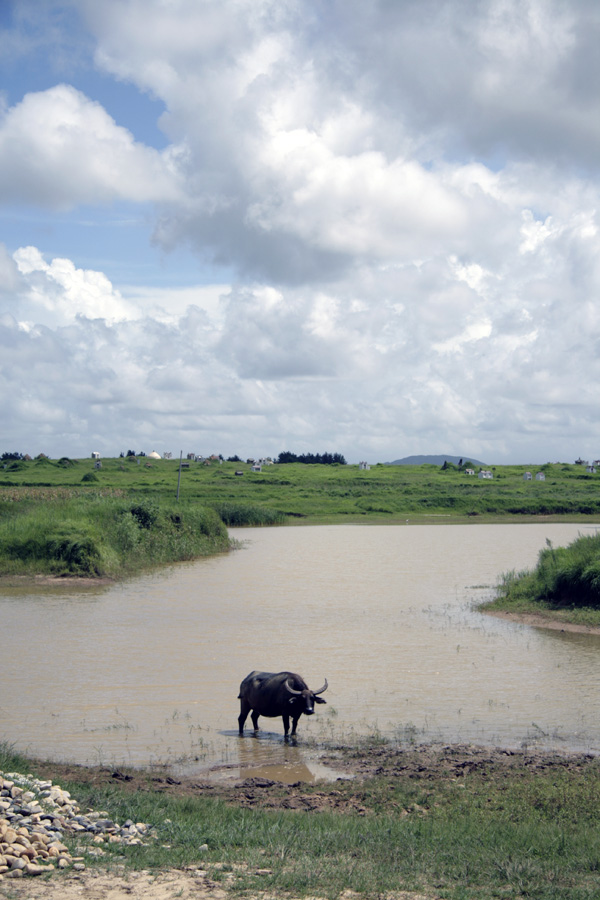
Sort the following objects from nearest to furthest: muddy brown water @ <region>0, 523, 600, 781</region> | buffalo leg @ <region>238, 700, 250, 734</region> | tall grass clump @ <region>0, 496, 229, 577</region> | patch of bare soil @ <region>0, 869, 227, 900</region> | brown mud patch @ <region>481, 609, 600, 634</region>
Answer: patch of bare soil @ <region>0, 869, 227, 900</region>
muddy brown water @ <region>0, 523, 600, 781</region>
buffalo leg @ <region>238, 700, 250, 734</region>
brown mud patch @ <region>481, 609, 600, 634</region>
tall grass clump @ <region>0, 496, 229, 577</region>

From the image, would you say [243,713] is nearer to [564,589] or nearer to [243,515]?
[564,589]

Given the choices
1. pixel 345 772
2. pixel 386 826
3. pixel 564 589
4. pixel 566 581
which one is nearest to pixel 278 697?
pixel 345 772

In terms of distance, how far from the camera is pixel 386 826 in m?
7.37

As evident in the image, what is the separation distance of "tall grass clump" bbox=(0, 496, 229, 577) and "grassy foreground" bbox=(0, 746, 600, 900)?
18111mm

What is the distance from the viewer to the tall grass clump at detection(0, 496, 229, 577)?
26938 millimetres

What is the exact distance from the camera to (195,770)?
9.84 metres

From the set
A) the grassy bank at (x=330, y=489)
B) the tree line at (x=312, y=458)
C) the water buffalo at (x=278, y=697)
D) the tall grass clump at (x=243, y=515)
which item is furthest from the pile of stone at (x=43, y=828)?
the tree line at (x=312, y=458)

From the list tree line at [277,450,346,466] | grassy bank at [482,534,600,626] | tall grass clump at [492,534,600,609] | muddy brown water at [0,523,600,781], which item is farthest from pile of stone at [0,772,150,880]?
tree line at [277,450,346,466]

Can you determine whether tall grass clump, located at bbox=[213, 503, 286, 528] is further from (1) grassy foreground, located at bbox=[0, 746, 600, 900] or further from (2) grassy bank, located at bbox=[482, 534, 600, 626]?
(1) grassy foreground, located at bbox=[0, 746, 600, 900]

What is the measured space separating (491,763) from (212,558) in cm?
2575

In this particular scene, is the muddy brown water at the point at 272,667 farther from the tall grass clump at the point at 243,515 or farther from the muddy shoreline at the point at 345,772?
the tall grass clump at the point at 243,515

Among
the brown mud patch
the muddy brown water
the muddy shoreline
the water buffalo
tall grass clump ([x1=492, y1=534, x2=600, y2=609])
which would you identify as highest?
tall grass clump ([x1=492, y1=534, x2=600, y2=609])

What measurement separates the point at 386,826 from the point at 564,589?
1462 centimetres

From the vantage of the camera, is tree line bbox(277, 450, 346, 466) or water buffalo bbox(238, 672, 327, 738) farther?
tree line bbox(277, 450, 346, 466)
